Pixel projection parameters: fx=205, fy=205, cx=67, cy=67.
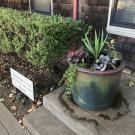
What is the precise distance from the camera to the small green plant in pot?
7.66 ft

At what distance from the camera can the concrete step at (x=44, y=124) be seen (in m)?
2.50

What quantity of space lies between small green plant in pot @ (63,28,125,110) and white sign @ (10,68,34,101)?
27.9 inches

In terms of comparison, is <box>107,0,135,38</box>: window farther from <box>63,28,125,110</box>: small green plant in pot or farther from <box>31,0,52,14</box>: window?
<box>31,0,52,14</box>: window

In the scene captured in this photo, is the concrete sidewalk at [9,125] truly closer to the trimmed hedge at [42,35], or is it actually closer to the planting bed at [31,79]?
the planting bed at [31,79]

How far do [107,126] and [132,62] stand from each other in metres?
1.33

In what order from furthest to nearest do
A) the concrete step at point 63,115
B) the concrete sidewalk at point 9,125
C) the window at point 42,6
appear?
the window at point 42,6 → the concrete sidewalk at point 9,125 → the concrete step at point 63,115

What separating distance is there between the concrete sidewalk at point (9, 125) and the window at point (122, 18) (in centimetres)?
203

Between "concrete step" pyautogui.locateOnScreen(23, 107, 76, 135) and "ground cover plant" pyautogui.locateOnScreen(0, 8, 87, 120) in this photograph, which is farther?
"ground cover plant" pyautogui.locateOnScreen(0, 8, 87, 120)

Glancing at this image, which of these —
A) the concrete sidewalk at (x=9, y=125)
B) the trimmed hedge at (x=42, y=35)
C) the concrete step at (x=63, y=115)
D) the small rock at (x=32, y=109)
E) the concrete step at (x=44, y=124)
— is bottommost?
the concrete sidewalk at (x=9, y=125)

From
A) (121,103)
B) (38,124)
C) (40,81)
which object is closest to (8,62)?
(40,81)

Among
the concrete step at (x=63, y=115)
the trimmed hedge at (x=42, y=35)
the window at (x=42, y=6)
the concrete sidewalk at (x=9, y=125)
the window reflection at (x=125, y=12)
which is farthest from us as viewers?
the window at (x=42, y=6)

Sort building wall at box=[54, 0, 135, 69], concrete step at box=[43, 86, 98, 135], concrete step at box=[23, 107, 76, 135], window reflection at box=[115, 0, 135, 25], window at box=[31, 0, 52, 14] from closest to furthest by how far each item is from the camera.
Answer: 1. concrete step at box=[43, 86, 98, 135]
2. concrete step at box=[23, 107, 76, 135]
3. window reflection at box=[115, 0, 135, 25]
4. building wall at box=[54, 0, 135, 69]
5. window at box=[31, 0, 52, 14]

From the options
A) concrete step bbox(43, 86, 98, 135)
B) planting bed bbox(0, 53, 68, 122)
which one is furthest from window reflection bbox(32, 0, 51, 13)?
concrete step bbox(43, 86, 98, 135)

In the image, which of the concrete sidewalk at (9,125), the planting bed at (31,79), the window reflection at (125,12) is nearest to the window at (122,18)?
the window reflection at (125,12)
